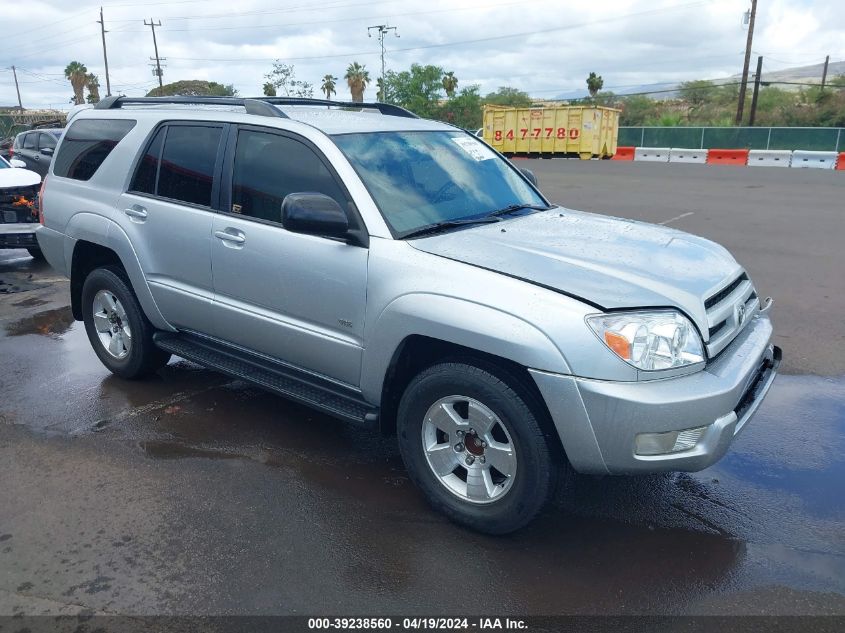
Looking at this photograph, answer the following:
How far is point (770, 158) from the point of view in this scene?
26.9 metres

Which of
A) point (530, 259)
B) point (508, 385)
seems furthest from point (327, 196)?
point (508, 385)

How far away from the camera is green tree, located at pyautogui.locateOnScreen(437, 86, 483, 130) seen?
2400 inches

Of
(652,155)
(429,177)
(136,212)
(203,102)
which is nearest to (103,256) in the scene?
Answer: (136,212)

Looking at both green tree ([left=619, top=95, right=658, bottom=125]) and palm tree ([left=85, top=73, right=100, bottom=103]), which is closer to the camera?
green tree ([left=619, top=95, right=658, bottom=125])

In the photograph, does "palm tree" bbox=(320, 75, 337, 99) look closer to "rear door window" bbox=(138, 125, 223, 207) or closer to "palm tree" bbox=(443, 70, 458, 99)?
"palm tree" bbox=(443, 70, 458, 99)

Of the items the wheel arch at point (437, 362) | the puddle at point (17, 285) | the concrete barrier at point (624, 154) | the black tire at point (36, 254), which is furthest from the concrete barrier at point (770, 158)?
the wheel arch at point (437, 362)

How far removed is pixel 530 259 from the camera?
10.5ft

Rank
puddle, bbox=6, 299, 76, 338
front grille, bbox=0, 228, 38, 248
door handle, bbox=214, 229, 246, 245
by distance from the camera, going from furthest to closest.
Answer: front grille, bbox=0, 228, 38, 248, puddle, bbox=6, 299, 76, 338, door handle, bbox=214, 229, 246, 245

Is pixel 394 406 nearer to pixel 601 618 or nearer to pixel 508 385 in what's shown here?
pixel 508 385

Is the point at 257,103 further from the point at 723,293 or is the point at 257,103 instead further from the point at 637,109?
the point at 637,109

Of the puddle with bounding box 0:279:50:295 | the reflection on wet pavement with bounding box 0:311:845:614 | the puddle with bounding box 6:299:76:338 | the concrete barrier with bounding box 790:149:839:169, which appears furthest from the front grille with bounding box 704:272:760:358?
the concrete barrier with bounding box 790:149:839:169

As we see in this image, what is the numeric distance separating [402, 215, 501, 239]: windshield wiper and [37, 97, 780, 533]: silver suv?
0.05 ft

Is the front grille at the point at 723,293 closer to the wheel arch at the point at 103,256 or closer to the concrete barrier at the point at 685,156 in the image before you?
the wheel arch at the point at 103,256

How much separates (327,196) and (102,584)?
2.04m
